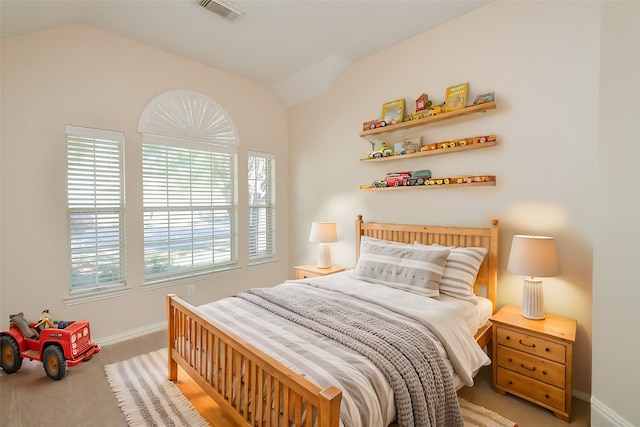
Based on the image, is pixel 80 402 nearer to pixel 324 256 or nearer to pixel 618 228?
pixel 324 256

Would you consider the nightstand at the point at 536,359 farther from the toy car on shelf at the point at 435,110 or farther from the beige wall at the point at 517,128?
the toy car on shelf at the point at 435,110

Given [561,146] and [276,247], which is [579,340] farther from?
Answer: [276,247]

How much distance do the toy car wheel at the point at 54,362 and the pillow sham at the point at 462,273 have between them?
297 cm

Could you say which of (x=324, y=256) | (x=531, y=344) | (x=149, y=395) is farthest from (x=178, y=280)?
(x=531, y=344)

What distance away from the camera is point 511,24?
8.20 feet

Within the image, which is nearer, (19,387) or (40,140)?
(19,387)

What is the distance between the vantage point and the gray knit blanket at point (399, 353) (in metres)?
1.43

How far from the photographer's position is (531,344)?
2.07 m

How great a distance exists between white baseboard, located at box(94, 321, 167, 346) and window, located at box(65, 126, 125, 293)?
52 centimetres

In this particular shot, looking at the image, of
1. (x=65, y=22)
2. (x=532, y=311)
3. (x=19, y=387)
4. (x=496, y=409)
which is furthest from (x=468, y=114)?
(x=19, y=387)

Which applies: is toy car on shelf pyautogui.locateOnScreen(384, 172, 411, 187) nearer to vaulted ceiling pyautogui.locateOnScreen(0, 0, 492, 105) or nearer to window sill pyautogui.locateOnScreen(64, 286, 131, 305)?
vaulted ceiling pyautogui.locateOnScreen(0, 0, 492, 105)

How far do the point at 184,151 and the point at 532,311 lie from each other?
3663 mm

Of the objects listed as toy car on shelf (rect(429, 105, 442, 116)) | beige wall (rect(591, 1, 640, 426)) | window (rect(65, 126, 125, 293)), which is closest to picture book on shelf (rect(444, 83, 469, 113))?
toy car on shelf (rect(429, 105, 442, 116))

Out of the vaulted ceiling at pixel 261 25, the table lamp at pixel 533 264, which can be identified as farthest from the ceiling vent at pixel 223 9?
the table lamp at pixel 533 264
